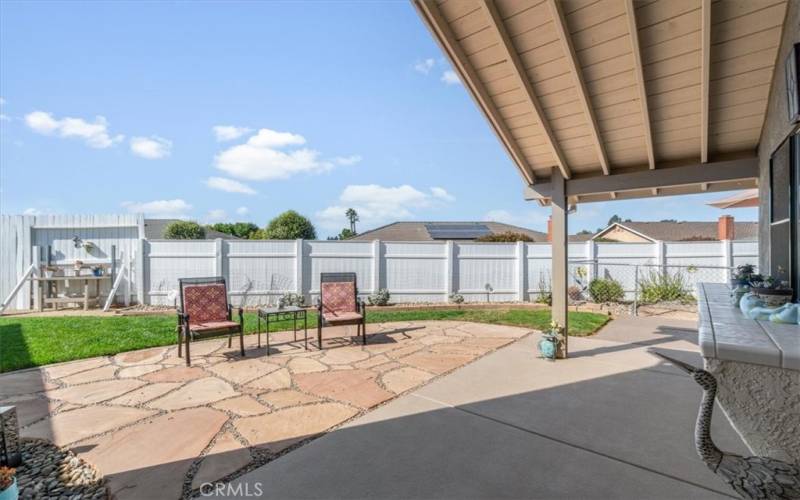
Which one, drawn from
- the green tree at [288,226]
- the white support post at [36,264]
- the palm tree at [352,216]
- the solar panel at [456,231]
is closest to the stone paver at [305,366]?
the white support post at [36,264]

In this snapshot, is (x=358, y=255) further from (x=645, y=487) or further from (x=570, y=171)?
(x=645, y=487)

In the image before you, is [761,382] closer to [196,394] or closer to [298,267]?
[196,394]

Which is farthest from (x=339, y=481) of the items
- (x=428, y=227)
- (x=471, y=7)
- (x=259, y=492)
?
(x=428, y=227)

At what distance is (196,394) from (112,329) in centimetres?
443

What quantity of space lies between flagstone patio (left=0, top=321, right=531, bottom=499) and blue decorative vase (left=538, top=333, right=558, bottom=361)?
83 cm

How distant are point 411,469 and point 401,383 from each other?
1720 mm

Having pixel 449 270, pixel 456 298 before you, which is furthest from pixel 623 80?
pixel 456 298

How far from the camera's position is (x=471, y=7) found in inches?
121

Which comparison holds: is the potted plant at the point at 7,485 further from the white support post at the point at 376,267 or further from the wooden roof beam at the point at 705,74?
the white support post at the point at 376,267

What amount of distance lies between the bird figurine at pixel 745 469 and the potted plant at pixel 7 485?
3.26m

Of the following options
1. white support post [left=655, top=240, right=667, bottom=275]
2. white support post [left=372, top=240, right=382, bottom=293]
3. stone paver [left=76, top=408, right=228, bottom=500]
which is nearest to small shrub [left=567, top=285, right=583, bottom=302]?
white support post [left=655, top=240, right=667, bottom=275]

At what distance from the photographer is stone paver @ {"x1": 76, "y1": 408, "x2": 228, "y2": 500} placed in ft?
7.61

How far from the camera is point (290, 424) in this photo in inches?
126

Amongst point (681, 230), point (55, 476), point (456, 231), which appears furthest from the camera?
point (681, 230)
